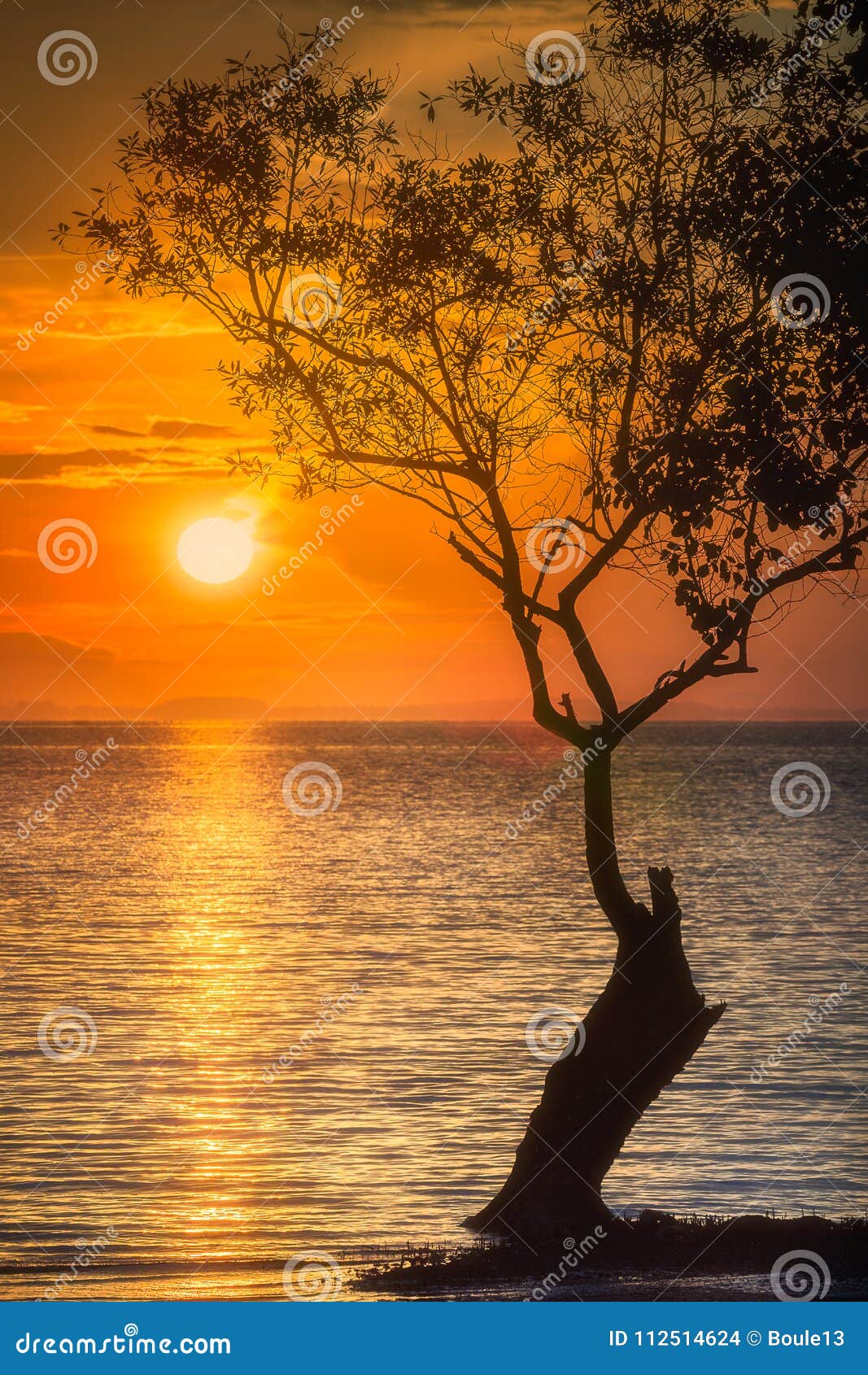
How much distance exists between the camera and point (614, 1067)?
1930 cm

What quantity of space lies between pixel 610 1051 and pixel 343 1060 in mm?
17974

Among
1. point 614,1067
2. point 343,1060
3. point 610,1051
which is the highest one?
point 343,1060

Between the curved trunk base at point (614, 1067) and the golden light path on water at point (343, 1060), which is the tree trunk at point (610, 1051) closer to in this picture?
the curved trunk base at point (614, 1067)

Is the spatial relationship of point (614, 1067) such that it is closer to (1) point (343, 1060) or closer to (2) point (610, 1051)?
(2) point (610, 1051)

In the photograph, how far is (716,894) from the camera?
2972 inches

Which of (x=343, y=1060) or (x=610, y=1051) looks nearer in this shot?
(x=610, y=1051)

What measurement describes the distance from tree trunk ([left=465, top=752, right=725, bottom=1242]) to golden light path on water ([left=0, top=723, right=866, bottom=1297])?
3671mm

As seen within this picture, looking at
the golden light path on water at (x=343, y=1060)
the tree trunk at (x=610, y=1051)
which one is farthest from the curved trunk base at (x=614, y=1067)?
the golden light path on water at (x=343, y=1060)

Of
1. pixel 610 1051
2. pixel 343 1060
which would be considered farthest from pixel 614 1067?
pixel 343 1060

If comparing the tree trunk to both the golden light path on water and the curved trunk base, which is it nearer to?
the curved trunk base

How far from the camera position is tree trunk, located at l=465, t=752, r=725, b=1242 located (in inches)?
758

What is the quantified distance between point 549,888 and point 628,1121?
60.1 m

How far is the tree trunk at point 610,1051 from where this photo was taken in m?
19.3

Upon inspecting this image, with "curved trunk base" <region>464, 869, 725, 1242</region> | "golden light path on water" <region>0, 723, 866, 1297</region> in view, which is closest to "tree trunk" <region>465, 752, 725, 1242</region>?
"curved trunk base" <region>464, 869, 725, 1242</region>
